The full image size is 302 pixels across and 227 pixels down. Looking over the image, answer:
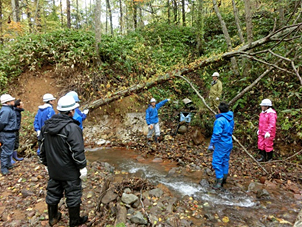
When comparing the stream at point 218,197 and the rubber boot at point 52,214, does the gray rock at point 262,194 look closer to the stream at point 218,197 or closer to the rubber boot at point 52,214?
the stream at point 218,197

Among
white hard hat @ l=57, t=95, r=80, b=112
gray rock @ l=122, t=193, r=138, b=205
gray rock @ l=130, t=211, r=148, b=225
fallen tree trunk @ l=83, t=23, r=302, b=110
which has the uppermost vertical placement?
fallen tree trunk @ l=83, t=23, r=302, b=110

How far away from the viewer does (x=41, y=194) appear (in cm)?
419

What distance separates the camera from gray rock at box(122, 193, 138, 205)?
3.73 metres

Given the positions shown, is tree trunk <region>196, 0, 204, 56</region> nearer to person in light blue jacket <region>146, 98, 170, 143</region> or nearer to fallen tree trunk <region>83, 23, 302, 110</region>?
fallen tree trunk <region>83, 23, 302, 110</region>

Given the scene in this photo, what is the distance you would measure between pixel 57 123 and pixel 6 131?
351 centimetres

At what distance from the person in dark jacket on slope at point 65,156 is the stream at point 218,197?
2571 mm

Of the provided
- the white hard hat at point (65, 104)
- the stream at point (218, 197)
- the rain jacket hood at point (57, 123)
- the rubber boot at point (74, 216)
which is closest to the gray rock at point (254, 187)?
the stream at point (218, 197)

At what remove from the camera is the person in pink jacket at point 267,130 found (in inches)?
235

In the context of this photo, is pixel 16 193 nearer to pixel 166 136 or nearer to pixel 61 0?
pixel 166 136

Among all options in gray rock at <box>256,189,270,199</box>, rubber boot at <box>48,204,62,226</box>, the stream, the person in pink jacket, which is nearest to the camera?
rubber boot at <box>48,204,62,226</box>

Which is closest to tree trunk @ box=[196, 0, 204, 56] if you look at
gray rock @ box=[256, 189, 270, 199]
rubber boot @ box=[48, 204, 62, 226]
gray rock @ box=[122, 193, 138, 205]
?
gray rock @ box=[256, 189, 270, 199]

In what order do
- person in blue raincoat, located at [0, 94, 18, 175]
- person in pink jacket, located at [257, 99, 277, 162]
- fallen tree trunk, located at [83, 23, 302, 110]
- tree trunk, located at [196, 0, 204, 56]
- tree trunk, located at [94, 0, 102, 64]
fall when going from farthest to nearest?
tree trunk, located at [196, 0, 204, 56] → tree trunk, located at [94, 0, 102, 64] → fallen tree trunk, located at [83, 23, 302, 110] → person in pink jacket, located at [257, 99, 277, 162] → person in blue raincoat, located at [0, 94, 18, 175]

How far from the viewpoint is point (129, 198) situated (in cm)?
377

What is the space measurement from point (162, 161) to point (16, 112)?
16.7ft
